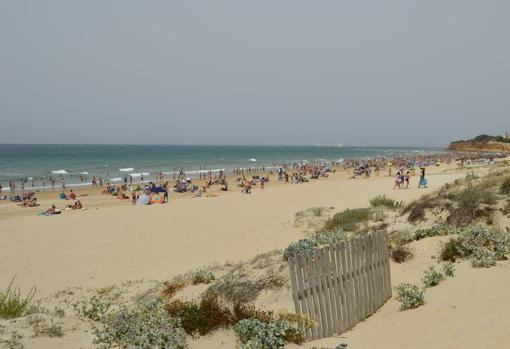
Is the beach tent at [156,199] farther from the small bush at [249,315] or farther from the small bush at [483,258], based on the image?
the small bush at [249,315]

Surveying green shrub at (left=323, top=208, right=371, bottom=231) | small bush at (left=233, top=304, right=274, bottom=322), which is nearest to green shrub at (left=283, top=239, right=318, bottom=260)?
small bush at (left=233, top=304, right=274, bottom=322)

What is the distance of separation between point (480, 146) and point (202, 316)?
94.6 metres

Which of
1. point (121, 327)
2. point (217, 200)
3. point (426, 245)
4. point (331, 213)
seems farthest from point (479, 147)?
point (121, 327)

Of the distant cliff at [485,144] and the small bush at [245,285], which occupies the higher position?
the distant cliff at [485,144]

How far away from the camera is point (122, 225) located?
59.0 feet

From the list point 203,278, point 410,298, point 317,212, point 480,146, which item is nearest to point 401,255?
point 410,298

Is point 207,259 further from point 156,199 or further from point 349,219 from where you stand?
point 156,199

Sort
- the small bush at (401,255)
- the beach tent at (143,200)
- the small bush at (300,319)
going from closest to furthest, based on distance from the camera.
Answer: the small bush at (300,319) < the small bush at (401,255) < the beach tent at (143,200)

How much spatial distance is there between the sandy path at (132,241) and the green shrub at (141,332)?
5.23 meters

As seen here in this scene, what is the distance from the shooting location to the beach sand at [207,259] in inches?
204

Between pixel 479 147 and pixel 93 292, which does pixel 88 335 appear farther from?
pixel 479 147

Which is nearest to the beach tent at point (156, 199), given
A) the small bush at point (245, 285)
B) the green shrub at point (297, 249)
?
the green shrub at point (297, 249)

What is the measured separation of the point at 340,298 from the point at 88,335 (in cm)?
304

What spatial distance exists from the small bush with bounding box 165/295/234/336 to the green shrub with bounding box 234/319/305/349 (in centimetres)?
35
